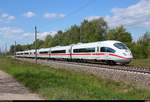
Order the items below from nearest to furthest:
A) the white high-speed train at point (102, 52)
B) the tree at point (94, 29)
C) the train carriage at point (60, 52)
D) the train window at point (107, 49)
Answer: the white high-speed train at point (102, 52), the train window at point (107, 49), the train carriage at point (60, 52), the tree at point (94, 29)

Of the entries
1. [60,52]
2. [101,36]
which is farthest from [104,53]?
[101,36]

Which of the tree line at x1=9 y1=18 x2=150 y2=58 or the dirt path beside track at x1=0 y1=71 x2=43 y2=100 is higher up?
the tree line at x1=9 y1=18 x2=150 y2=58

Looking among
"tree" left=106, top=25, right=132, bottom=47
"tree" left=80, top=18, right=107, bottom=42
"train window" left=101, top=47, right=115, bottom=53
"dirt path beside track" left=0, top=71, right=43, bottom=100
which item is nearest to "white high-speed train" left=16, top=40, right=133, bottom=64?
"train window" left=101, top=47, right=115, bottom=53

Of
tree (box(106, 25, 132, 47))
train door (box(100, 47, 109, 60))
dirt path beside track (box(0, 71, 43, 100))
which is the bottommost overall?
dirt path beside track (box(0, 71, 43, 100))

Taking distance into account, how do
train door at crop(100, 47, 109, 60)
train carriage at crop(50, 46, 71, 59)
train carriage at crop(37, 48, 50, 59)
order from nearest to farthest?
train door at crop(100, 47, 109, 60) < train carriage at crop(50, 46, 71, 59) < train carriage at crop(37, 48, 50, 59)

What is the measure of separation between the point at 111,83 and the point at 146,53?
54.3 m

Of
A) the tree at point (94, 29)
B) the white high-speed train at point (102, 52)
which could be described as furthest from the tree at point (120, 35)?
the white high-speed train at point (102, 52)

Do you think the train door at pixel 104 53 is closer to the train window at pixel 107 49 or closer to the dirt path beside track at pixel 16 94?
the train window at pixel 107 49

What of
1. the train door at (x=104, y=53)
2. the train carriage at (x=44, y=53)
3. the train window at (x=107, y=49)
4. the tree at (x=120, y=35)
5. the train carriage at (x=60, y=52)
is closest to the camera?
the train window at (x=107, y=49)

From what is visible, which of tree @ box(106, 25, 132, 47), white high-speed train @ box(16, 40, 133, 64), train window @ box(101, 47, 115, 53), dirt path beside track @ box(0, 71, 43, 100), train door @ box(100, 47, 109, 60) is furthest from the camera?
tree @ box(106, 25, 132, 47)

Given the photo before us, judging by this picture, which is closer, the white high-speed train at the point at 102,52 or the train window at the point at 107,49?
the white high-speed train at the point at 102,52

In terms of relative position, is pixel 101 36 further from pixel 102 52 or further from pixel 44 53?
pixel 102 52

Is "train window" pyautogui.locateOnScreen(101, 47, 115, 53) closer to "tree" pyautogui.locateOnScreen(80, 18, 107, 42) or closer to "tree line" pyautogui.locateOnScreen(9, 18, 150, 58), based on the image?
"tree line" pyautogui.locateOnScreen(9, 18, 150, 58)

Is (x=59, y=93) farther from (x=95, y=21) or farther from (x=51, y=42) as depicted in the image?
(x=51, y=42)
